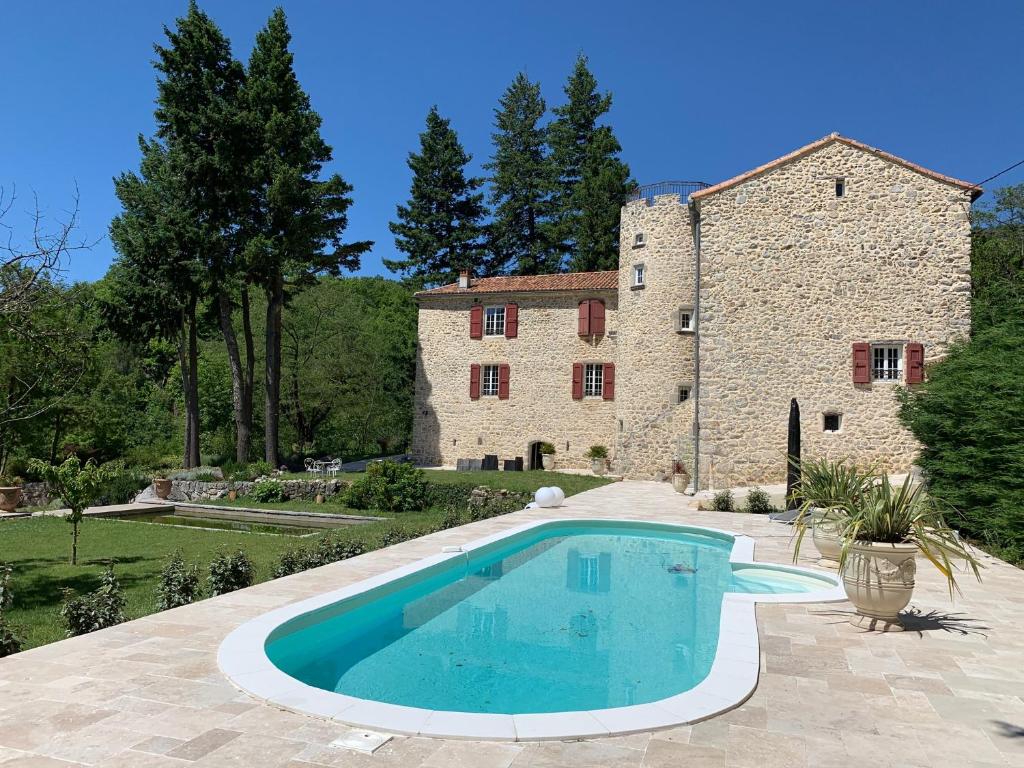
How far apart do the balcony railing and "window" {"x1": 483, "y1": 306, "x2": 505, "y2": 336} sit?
6.55 metres

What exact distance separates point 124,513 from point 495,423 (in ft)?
40.3

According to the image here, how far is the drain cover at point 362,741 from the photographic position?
10.0ft

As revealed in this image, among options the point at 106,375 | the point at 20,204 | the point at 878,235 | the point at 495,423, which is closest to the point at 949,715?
the point at 20,204

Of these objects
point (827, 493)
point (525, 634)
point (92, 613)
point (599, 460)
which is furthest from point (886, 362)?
point (92, 613)

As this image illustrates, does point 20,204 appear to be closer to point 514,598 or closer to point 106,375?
point 514,598

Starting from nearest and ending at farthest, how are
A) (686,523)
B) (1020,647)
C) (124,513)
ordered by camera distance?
(1020,647)
(686,523)
(124,513)

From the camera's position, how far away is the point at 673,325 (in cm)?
2044

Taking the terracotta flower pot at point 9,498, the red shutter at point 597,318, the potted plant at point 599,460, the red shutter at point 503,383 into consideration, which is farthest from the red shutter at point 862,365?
the terracotta flower pot at point 9,498

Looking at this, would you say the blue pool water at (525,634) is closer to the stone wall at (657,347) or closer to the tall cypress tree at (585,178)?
the stone wall at (657,347)

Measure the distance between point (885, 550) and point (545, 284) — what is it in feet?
65.5

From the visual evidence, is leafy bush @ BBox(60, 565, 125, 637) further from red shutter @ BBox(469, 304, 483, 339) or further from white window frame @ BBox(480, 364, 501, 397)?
red shutter @ BBox(469, 304, 483, 339)

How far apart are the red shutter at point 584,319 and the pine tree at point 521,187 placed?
32.6 feet

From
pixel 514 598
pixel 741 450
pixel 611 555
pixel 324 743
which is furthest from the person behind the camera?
pixel 741 450

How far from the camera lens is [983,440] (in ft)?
31.2
